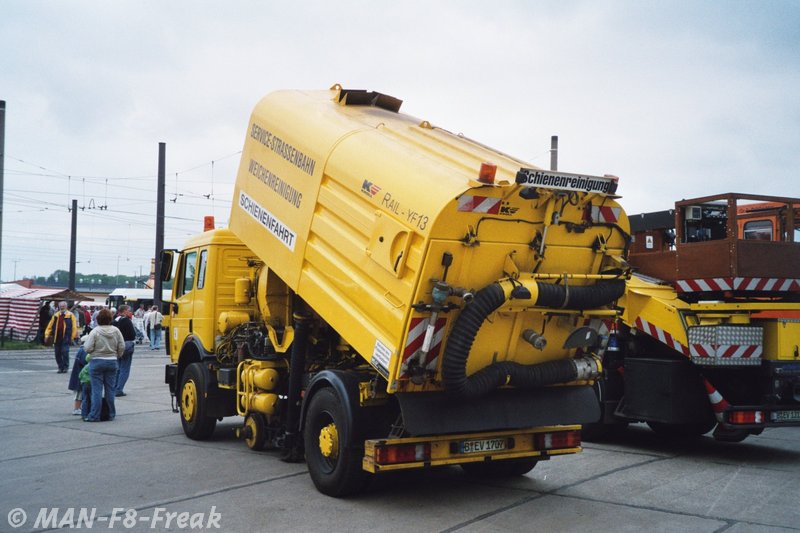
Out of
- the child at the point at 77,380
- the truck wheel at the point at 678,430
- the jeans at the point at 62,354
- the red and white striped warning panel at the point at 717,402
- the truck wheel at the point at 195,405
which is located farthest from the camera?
the jeans at the point at 62,354

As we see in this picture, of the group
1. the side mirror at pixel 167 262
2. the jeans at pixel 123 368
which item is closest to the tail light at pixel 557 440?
the side mirror at pixel 167 262

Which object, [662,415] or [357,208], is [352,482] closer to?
[357,208]

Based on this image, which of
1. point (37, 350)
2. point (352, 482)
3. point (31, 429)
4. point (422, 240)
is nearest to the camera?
point (422, 240)

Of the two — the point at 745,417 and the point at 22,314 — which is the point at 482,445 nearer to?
the point at 745,417

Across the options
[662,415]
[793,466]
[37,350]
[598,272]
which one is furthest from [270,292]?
[37,350]

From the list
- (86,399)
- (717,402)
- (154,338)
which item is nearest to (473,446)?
(717,402)

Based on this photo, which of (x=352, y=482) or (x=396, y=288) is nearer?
(x=396, y=288)

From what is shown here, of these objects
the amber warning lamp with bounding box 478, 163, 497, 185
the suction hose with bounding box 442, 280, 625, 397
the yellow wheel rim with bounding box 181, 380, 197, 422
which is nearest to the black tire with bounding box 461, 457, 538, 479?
the suction hose with bounding box 442, 280, 625, 397

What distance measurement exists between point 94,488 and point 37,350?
24.5 meters

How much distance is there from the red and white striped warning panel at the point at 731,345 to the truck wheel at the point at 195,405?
5921mm

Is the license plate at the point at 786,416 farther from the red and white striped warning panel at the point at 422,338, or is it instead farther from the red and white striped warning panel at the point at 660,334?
the red and white striped warning panel at the point at 422,338

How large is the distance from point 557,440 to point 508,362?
47.8 inches

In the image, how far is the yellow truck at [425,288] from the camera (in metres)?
5.85

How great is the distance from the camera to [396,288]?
6.00 m
